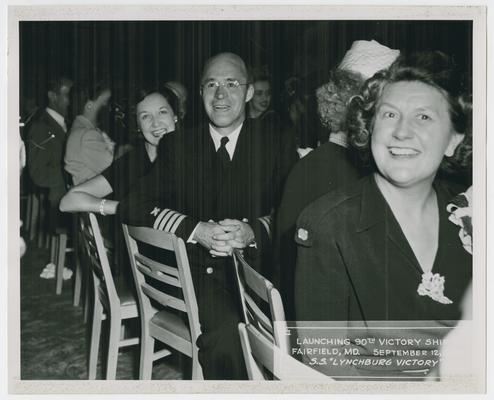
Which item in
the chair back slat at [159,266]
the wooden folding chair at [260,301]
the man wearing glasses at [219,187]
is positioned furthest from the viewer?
the man wearing glasses at [219,187]

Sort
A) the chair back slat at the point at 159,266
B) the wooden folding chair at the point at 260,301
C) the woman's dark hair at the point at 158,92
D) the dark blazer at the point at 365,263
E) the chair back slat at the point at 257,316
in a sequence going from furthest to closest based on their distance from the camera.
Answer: the woman's dark hair at the point at 158,92, the chair back slat at the point at 159,266, the dark blazer at the point at 365,263, the chair back slat at the point at 257,316, the wooden folding chair at the point at 260,301

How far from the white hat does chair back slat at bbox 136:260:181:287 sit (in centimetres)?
98

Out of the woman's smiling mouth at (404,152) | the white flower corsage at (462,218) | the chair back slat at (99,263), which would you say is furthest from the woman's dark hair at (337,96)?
the chair back slat at (99,263)

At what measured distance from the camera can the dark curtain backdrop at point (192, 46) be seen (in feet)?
6.55

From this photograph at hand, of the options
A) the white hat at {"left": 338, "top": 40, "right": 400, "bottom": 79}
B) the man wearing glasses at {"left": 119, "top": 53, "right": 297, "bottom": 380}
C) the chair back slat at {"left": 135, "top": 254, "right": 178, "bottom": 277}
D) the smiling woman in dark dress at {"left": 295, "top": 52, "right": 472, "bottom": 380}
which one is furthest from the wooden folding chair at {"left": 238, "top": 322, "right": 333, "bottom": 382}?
the white hat at {"left": 338, "top": 40, "right": 400, "bottom": 79}

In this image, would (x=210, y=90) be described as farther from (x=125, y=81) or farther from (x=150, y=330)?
(x=150, y=330)

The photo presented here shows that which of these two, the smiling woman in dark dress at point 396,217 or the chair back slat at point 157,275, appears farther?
the chair back slat at point 157,275

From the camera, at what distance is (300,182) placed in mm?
1965

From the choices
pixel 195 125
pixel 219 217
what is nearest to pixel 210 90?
pixel 195 125

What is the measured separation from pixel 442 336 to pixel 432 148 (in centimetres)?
68

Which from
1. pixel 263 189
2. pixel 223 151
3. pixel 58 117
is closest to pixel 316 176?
pixel 263 189

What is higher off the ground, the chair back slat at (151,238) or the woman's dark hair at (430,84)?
the woman's dark hair at (430,84)

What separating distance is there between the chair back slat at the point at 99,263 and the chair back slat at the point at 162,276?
0.35 ft

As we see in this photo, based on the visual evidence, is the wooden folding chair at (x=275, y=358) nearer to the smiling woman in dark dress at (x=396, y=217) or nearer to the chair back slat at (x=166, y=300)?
the smiling woman in dark dress at (x=396, y=217)
